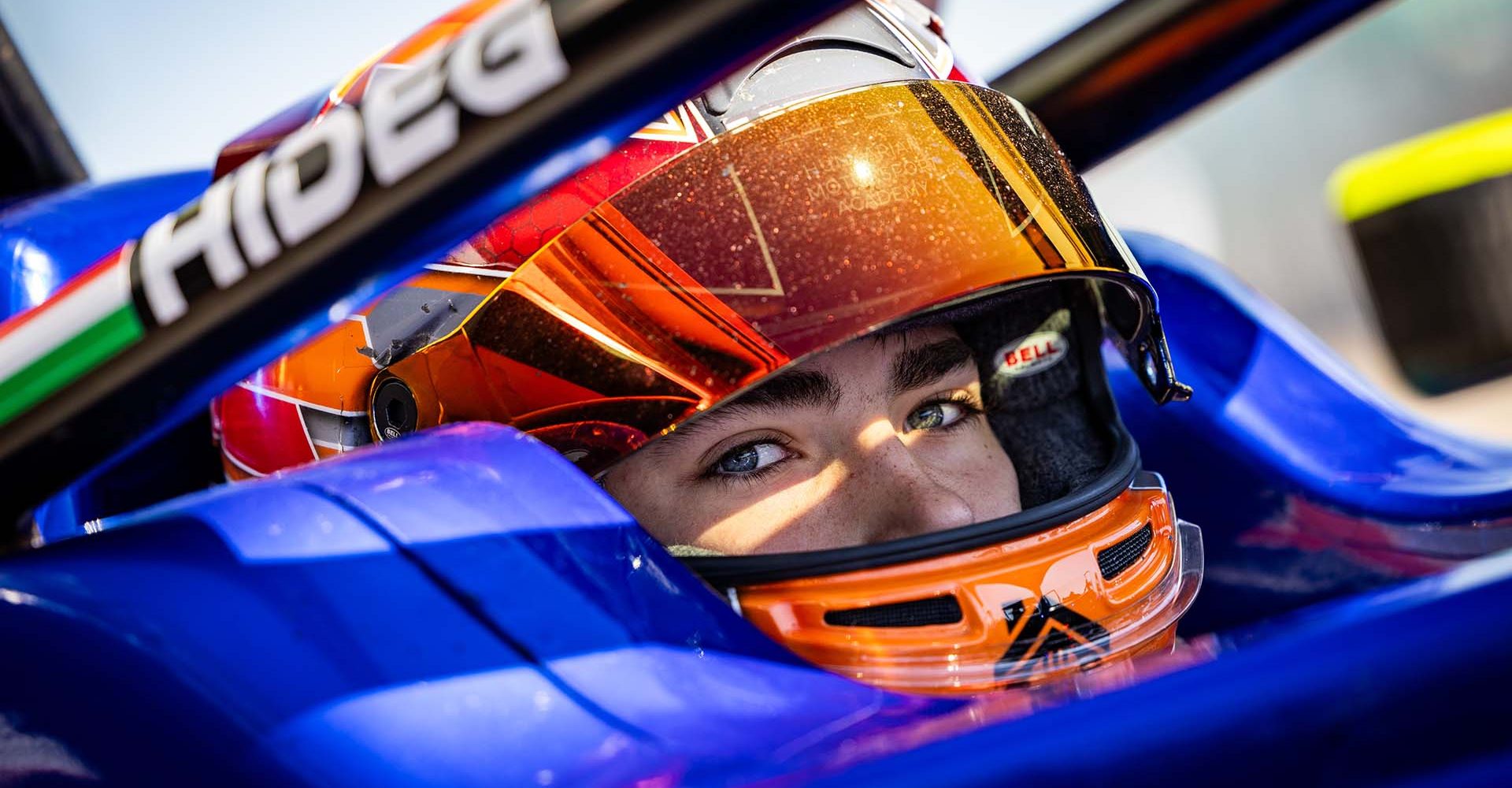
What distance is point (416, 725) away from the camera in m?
0.58

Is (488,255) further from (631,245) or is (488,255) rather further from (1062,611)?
(1062,611)

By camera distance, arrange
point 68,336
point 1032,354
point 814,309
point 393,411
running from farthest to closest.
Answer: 1. point 1032,354
2. point 393,411
3. point 814,309
4. point 68,336

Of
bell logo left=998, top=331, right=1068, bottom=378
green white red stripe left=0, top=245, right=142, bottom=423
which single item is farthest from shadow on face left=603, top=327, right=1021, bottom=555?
green white red stripe left=0, top=245, right=142, bottom=423

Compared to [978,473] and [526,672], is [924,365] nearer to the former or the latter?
[978,473]

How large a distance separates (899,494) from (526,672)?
35 centimetres

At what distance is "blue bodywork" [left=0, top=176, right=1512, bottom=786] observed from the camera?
0.43 m

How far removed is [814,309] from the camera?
732 mm

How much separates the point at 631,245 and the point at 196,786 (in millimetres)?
392

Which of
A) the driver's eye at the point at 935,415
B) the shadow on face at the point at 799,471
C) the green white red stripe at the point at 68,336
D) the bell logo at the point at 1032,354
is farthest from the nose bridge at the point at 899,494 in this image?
the green white red stripe at the point at 68,336

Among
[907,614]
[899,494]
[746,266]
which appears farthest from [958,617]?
[746,266]

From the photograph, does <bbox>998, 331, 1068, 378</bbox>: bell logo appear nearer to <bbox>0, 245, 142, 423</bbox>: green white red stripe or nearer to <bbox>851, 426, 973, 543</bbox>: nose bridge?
<bbox>851, 426, 973, 543</bbox>: nose bridge

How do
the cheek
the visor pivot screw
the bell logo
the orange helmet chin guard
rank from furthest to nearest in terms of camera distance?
the bell logo → the cheek → the visor pivot screw → the orange helmet chin guard

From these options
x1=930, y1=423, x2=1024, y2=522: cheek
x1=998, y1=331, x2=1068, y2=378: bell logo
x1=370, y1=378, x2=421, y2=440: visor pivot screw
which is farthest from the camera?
x1=998, y1=331, x2=1068, y2=378: bell logo

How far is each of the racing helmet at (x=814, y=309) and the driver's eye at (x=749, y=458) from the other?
0.04 m
